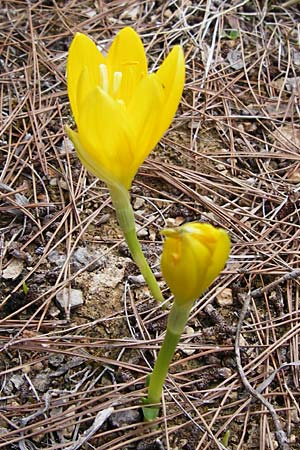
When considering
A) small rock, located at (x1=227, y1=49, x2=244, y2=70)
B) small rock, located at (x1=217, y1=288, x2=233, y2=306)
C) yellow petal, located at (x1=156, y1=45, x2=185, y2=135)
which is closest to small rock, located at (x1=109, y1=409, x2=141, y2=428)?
small rock, located at (x1=217, y1=288, x2=233, y2=306)

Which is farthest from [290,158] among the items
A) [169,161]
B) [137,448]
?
[137,448]

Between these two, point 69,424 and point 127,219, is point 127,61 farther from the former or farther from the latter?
point 69,424

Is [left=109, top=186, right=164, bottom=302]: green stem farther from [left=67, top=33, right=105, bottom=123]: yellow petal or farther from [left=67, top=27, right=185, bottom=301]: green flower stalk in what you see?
[left=67, top=33, right=105, bottom=123]: yellow petal

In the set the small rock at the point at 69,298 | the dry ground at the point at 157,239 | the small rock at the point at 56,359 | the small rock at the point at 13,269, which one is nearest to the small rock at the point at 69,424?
the dry ground at the point at 157,239

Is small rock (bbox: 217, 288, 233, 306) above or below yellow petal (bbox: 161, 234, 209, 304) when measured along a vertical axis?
below

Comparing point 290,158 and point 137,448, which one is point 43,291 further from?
point 290,158

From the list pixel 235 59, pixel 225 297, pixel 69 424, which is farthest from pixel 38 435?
pixel 235 59
